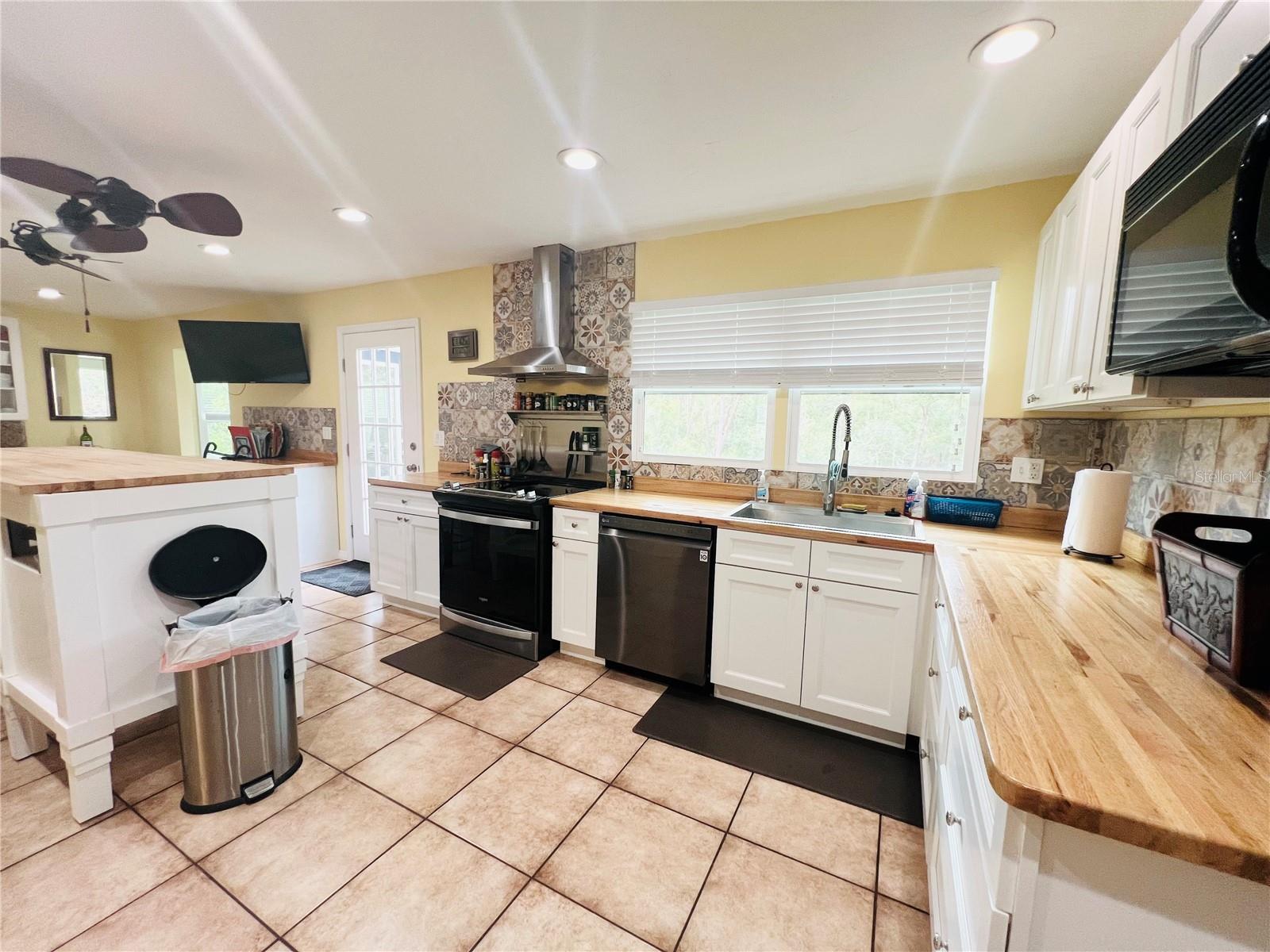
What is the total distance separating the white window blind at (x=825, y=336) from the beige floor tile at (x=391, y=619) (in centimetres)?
215

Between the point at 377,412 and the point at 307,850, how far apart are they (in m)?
3.38

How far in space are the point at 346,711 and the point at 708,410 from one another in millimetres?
2382

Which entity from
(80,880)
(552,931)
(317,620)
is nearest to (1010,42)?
(552,931)

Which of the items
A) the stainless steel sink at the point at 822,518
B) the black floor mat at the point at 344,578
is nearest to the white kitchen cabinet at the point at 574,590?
the stainless steel sink at the point at 822,518

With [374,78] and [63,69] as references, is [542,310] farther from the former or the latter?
[63,69]

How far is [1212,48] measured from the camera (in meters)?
0.96

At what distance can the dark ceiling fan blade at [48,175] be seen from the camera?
1.67m

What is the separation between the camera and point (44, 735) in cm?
196

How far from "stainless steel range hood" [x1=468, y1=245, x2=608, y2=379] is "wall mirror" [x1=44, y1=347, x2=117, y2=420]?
528cm

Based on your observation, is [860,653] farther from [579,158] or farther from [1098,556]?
[579,158]

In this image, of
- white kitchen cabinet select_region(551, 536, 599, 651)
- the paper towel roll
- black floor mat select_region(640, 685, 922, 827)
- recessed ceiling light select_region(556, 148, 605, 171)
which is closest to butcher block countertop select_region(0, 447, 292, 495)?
white kitchen cabinet select_region(551, 536, 599, 651)

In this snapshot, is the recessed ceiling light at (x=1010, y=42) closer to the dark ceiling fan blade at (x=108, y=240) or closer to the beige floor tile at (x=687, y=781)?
the beige floor tile at (x=687, y=781)

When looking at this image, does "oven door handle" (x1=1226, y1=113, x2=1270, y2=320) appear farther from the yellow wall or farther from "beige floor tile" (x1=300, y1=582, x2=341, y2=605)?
the yellow wall

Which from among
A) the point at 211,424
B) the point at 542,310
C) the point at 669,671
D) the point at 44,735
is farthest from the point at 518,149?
the point at 211,424
